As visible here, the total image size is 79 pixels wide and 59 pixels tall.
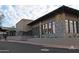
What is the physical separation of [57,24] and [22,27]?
3.24 ft

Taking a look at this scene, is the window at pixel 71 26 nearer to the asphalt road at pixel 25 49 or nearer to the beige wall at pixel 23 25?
the asphalt road at pixel 25 49

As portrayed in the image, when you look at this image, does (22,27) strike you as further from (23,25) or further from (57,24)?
(57,24)

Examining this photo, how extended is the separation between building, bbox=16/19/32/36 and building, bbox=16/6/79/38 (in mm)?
34

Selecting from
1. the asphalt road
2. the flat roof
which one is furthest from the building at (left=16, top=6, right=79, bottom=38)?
the asphalt road

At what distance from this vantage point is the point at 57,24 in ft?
20.5

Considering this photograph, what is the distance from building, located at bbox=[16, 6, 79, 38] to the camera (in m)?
6.11

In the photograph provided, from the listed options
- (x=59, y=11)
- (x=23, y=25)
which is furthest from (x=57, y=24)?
(x=23, y=25)

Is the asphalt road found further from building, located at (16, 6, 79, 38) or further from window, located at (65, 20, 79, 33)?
window, located at (65, 20, 79, 33)

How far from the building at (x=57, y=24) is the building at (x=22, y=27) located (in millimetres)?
34
